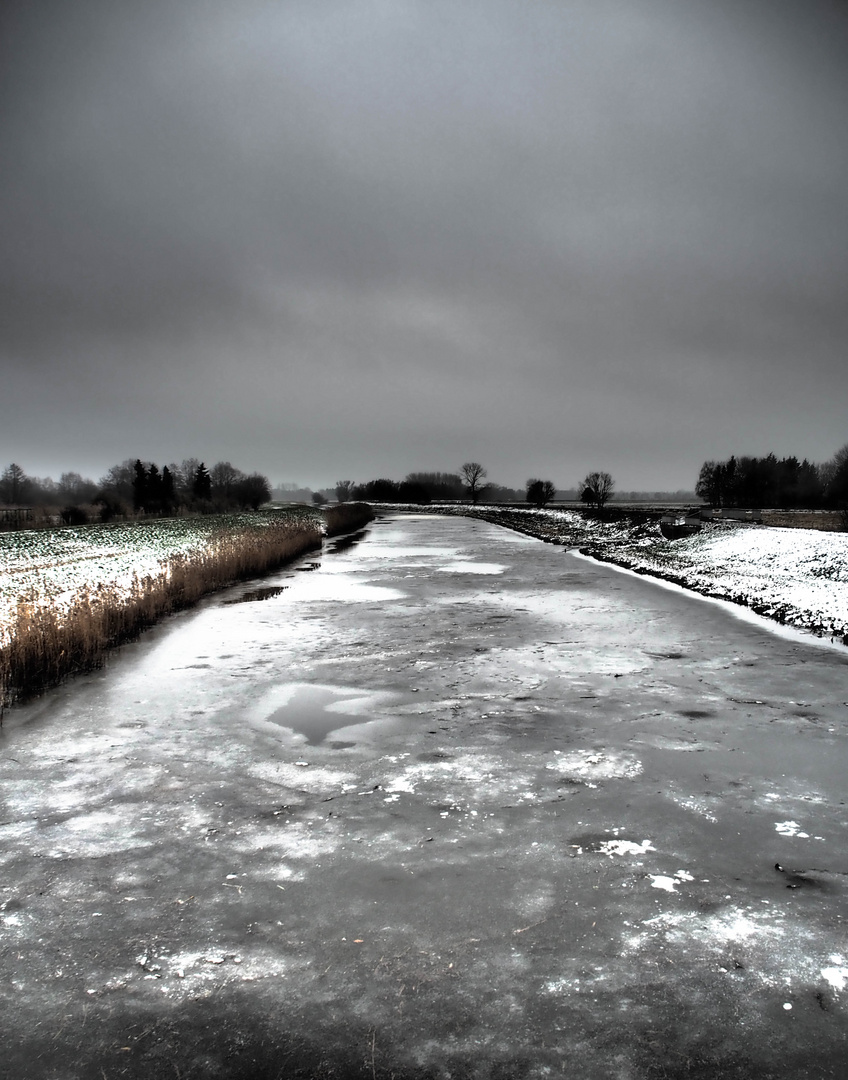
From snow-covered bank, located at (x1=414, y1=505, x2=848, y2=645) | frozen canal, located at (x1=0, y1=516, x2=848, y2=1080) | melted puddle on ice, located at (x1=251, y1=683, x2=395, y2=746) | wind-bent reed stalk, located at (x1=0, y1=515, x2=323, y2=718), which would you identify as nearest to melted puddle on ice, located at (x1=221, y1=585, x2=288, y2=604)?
wind-bent reed stalk, located at (x1=0, y1=515, x2=323, y2=718)

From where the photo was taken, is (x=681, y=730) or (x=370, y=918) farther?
(x=681, y=730)

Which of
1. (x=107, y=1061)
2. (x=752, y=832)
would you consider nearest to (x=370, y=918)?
(x=107, y=1061)

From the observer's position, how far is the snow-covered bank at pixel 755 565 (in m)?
12.3

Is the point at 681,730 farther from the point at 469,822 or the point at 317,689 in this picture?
the point at 317,689

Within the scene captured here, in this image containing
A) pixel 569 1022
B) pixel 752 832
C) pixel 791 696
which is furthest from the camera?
pixel 791 696

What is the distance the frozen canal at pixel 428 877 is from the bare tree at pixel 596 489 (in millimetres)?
77455

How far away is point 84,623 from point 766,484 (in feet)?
340

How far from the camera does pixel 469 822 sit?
13.9 feet

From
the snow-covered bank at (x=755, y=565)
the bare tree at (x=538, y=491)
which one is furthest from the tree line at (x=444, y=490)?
the snow-covered bank at (x=755, y=565)

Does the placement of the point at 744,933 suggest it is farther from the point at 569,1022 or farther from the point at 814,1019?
the point at 569,1022

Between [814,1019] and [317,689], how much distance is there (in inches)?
219

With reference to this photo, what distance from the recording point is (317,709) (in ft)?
22.0

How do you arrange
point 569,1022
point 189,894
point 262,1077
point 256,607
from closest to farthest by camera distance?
1. point 262,1077
2. point 569,1022
3. point 189,894
4. point 256,607

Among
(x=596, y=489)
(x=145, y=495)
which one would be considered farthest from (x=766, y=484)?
(x=145, y=495)
